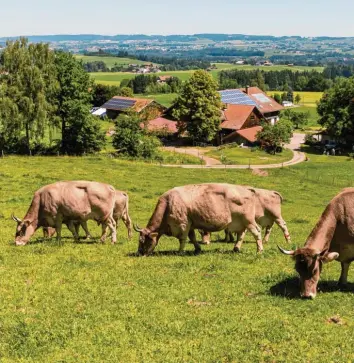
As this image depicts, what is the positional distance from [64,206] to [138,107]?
87.9 m

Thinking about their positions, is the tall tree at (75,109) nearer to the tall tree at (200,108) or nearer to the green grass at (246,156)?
the green grass at (246,156)

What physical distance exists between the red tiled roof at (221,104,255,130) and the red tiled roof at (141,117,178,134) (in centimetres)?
995

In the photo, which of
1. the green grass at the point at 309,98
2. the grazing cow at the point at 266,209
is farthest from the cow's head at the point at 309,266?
the green grass at the point at 309,98

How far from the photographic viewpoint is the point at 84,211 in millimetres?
19812

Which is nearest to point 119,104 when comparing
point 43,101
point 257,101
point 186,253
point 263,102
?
point 257,101

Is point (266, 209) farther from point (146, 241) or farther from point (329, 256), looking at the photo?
point (329, 256)

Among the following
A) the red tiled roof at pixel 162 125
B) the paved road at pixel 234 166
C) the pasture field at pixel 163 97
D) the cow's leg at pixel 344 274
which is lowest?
the paved road at pixel 234 166

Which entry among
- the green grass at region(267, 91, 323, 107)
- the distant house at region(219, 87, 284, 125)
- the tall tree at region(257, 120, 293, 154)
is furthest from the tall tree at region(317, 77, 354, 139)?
the green grass at region(267, 91, 323, 107)

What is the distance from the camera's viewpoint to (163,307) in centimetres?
1195

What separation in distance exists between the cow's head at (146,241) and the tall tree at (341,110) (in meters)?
67.5

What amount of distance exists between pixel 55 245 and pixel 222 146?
216 feet

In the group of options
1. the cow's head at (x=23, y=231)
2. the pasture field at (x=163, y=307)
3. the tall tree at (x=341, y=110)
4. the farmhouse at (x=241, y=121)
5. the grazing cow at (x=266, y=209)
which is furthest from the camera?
the farmhouse at (x=241, y=121)

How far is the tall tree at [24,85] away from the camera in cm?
5406

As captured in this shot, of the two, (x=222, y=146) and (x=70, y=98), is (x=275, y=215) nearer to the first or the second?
(x=70, y=98)
